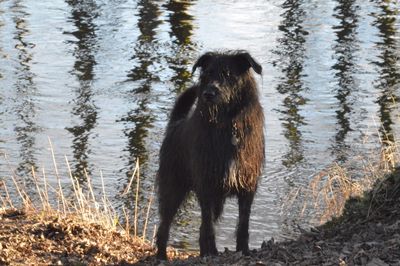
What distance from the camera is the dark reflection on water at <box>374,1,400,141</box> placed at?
1351 cm

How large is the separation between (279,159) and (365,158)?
1.24m

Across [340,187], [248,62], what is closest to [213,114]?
[248,62]

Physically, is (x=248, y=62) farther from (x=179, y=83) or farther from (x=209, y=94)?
(x=179, y=83)

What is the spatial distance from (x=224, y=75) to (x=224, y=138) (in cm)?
50

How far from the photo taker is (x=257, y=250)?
764 cm

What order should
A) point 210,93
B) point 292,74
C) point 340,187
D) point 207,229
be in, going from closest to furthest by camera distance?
point 210,93 < point 207,229 < point 340,187 < point 292,74

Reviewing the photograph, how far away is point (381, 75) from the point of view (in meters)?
15.4

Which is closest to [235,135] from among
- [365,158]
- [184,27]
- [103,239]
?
[103,239]

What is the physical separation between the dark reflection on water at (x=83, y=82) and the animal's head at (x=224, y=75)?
497cm

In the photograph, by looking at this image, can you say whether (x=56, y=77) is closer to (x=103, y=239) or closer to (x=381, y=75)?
(x=381, y=75)

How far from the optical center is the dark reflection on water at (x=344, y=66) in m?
13.1

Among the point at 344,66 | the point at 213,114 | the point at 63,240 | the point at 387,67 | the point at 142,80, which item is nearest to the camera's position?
the point at 213,114

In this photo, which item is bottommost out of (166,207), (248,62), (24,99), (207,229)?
(24,99)

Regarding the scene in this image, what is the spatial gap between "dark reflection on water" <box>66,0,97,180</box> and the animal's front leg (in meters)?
4.64
